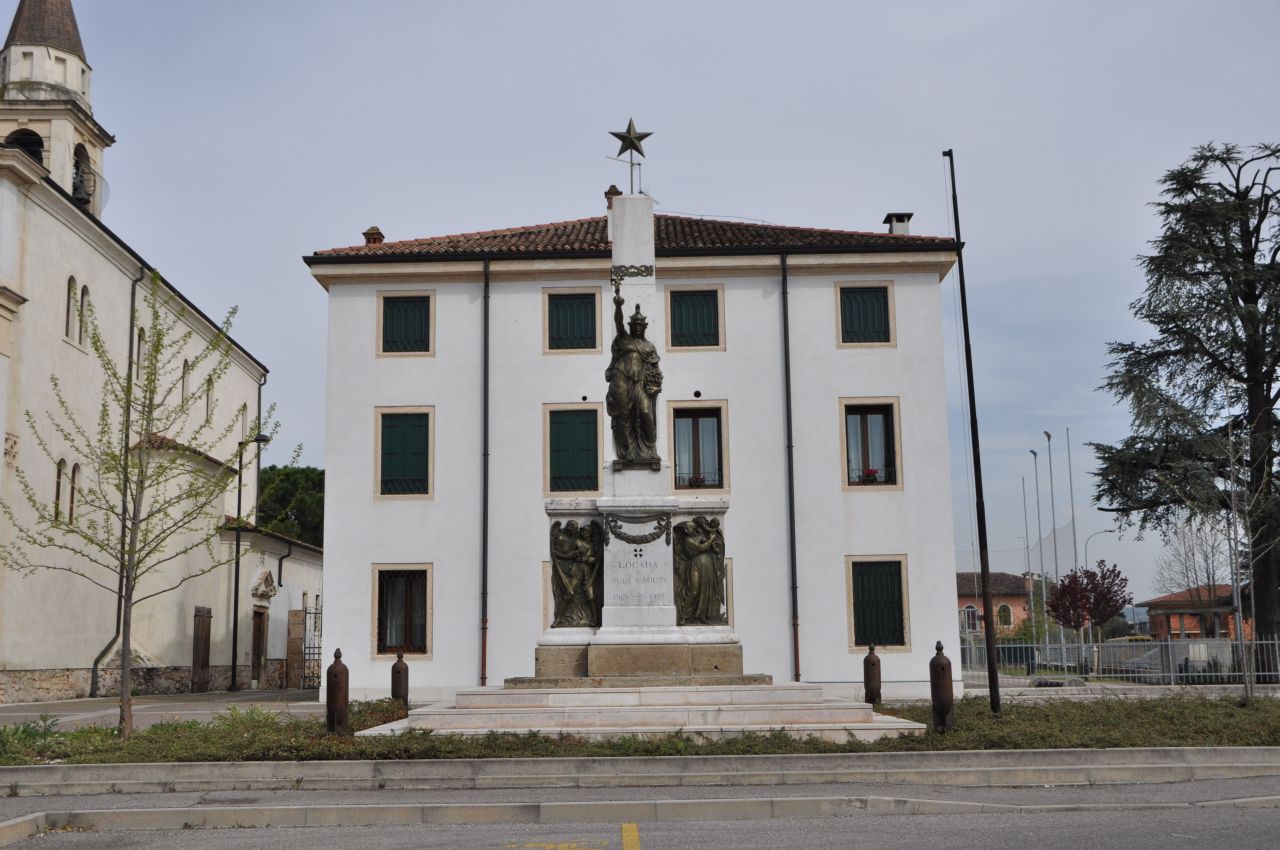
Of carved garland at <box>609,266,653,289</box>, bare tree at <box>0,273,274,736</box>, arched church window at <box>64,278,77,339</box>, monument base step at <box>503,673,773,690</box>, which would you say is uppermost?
arched church window at <box>64,278,77,339</box>

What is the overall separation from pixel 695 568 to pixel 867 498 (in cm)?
1075

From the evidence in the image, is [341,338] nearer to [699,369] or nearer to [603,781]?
[699,369]

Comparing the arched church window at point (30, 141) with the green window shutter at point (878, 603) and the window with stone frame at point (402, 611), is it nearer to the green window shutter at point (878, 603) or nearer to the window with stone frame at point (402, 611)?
the window with stone frame at point (402, 611)

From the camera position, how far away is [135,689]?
3225cm

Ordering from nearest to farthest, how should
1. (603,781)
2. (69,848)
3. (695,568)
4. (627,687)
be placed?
(69,848)
(603,781)
(627,687)
(695,568)

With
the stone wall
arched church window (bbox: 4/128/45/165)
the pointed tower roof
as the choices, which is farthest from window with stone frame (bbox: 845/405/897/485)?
the pointed tower roof

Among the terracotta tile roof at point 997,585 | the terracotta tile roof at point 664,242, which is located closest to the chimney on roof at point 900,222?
the terracotta tile roof at point 664,242

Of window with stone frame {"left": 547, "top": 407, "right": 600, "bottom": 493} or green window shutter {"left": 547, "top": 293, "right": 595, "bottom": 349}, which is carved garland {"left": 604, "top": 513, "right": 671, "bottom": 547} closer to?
window with stone frame {"left": 547, "top": 407, "right": 600, "bottom": 493}

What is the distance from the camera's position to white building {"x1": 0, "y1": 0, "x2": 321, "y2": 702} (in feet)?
89.9

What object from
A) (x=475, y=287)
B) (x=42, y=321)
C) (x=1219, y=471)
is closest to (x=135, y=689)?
(x=42, y=321)

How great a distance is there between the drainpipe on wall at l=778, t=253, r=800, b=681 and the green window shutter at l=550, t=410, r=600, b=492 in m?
4.18

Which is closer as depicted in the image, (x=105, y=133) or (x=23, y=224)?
(x=23, y=224)

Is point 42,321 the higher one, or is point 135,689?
point 42,321

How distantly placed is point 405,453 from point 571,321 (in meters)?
4.67
